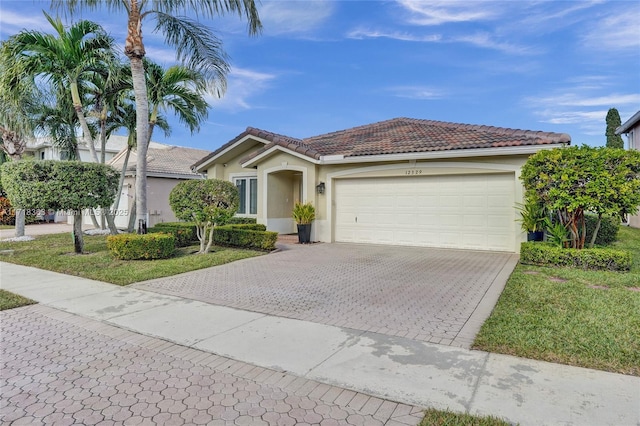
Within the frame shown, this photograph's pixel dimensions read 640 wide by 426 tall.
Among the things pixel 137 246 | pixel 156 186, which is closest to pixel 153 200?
A: pixel 156 186

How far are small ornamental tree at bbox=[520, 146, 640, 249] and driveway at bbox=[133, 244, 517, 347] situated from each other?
2.00 metres

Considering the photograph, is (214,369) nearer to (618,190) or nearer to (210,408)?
(210,408)

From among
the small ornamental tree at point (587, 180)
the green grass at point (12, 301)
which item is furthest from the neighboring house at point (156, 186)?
the small ornamental tree at point (587, 180)

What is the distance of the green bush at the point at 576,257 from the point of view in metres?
7.96

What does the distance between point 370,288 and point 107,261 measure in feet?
23.8

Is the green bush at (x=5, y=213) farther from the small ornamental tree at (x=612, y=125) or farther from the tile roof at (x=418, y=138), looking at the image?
the small ornamental tree at (x=612, y=125)

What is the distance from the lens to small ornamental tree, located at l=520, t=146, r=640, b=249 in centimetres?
775

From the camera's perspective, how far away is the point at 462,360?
12.4ft

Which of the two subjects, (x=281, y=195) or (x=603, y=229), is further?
(x=281, y=195)

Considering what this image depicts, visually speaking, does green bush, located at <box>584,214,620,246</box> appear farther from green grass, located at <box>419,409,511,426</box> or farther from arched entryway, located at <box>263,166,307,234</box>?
green grass, located at <box>419,409,511,426</box>

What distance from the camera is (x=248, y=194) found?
17594 millimetres

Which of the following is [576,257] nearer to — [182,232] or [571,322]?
[571,322]

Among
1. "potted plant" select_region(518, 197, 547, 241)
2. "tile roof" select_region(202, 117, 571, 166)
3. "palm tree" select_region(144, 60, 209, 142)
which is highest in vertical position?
"palm tree" select_region(144, 60, 209, 142)

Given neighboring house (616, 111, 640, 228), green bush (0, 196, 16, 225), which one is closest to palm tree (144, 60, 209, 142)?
green bush (0, 196, 16, 225)
